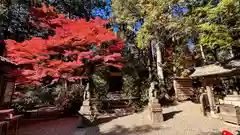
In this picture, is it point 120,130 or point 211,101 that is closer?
point 120,130

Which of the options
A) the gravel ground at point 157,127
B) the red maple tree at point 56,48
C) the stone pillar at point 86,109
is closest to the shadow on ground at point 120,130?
the gravel ground at point 157,127

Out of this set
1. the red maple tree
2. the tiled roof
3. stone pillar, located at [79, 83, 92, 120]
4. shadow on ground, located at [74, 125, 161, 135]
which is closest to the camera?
shadow on ground, located at [74, 125, 161, 135]

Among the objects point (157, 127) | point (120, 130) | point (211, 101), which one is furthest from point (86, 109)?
point (211, 101)

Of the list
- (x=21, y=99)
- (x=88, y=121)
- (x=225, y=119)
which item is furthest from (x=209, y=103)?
(x=21, y=99)

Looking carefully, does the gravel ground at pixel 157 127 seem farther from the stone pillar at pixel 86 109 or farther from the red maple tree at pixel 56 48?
the red maple tree at pixel 56 48

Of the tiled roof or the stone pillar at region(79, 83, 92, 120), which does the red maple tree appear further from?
the tiled roof

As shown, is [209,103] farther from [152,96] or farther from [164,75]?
[164,75]

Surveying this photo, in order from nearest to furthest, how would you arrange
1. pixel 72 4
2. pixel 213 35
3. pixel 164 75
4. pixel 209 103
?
pixel 213 35 → pixel 209 103 → pixel 164 75 → pixel 72 4

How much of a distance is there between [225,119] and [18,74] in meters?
8.64

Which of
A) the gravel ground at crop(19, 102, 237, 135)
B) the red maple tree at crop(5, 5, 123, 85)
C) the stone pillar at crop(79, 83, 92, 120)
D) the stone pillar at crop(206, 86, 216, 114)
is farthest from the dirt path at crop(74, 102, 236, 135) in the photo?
Result: the red maple tree at crop(5, 5, 123, 85)

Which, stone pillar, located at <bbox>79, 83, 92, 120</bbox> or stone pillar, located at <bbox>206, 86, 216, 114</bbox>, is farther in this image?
stone pillar, located at <bbox>206, 86, 216, 114</bbox>

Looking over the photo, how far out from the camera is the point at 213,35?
18.7 ft

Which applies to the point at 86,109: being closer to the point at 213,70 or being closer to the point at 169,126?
the point at 169,126

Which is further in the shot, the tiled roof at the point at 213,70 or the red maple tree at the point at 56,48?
the red maple tree at the point at 56,48
